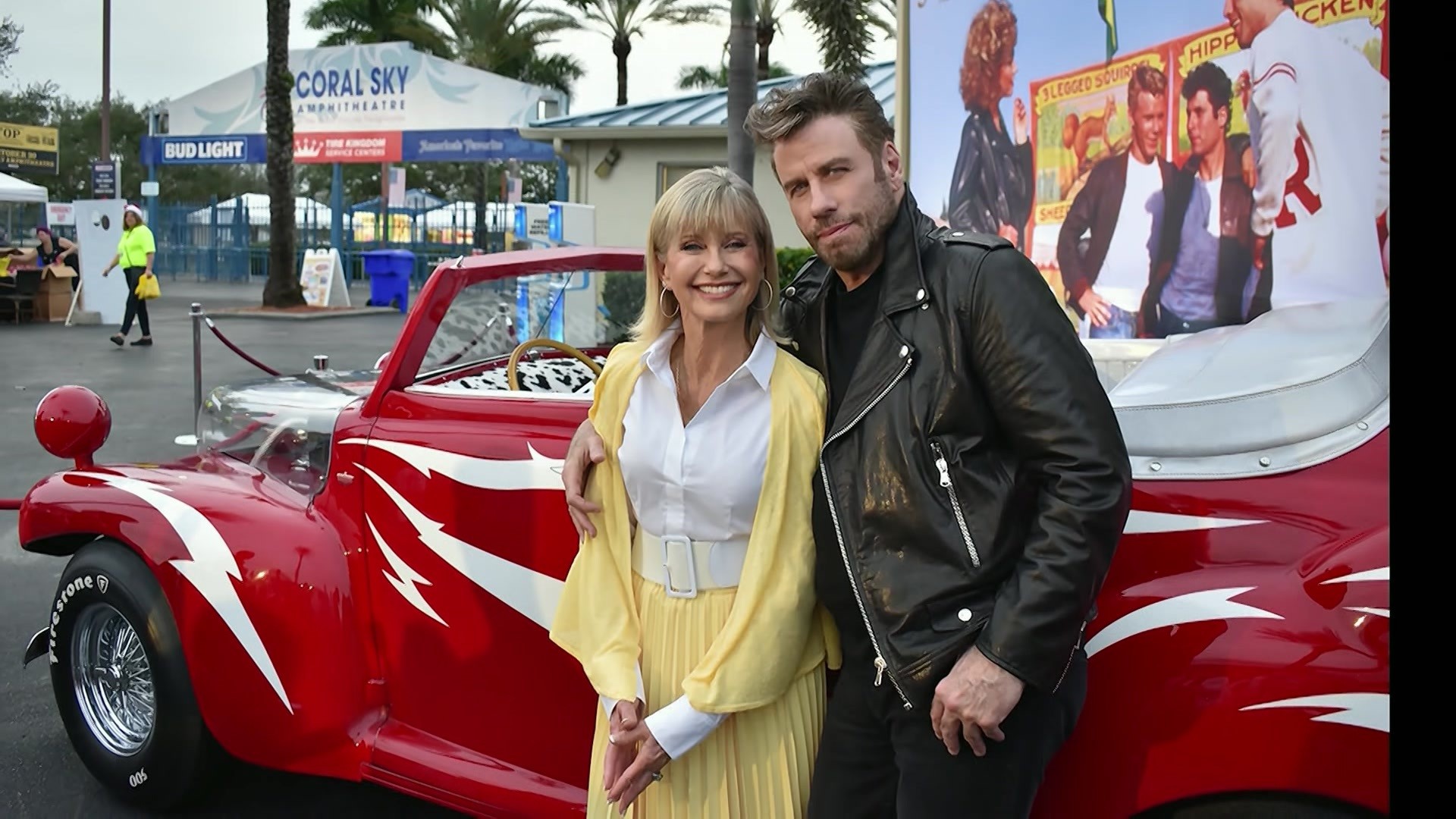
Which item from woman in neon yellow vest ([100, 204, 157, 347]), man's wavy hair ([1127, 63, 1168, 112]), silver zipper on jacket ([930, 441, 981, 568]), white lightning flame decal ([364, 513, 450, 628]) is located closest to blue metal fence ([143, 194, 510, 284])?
woman in neon yellow vest ([100, 204, 157, 347])

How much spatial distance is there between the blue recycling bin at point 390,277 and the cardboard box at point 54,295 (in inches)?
→ 226

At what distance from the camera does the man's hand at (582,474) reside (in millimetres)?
2066

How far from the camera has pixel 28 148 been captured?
31984 millimetres

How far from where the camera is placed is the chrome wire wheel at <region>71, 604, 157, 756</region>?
126 inches

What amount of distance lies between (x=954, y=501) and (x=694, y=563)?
0.55 m

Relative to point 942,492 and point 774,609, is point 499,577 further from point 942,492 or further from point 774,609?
point 942,492

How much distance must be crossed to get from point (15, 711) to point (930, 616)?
3.53 m

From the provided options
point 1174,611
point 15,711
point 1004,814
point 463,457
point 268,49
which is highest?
point 268,49

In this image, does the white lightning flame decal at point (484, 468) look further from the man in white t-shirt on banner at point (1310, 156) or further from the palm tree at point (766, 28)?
the palm tree at point (766, 28)

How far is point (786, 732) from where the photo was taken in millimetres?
2018

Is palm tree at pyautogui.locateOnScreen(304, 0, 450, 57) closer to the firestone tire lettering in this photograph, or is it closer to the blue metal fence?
the blue metal fence
